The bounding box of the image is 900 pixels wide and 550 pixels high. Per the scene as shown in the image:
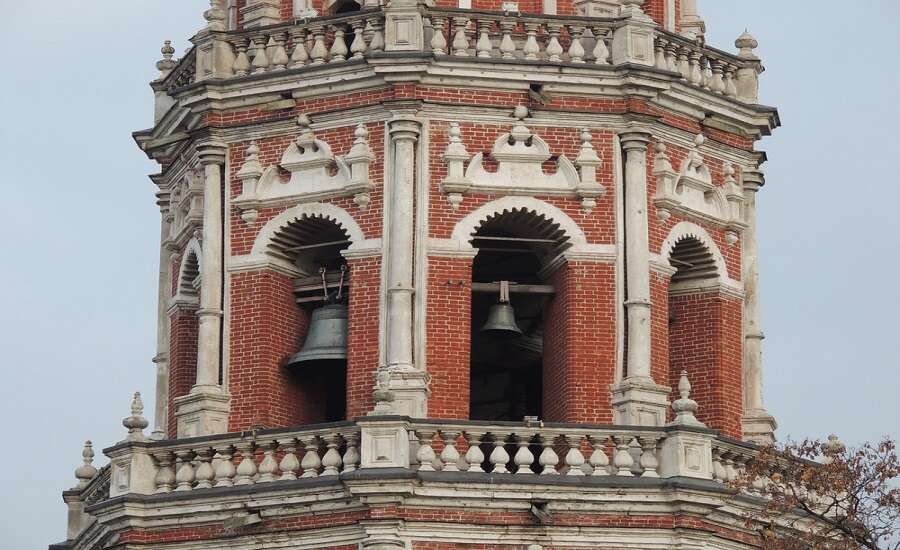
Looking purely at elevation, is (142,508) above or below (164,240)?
below

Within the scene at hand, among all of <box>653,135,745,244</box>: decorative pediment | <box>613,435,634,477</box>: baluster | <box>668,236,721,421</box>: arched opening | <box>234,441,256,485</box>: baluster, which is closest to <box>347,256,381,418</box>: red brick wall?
<box>234,441,256,485</box>: baluster

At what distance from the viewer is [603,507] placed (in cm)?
3859

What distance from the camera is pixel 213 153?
4184cm

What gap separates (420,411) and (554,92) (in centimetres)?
455

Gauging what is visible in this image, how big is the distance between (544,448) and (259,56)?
6.59 metres

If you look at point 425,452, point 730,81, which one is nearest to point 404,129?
point 425,452

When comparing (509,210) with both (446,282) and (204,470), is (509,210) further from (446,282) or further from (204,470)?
(204,470)

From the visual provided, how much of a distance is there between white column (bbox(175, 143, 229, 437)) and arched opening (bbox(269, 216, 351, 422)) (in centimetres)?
80

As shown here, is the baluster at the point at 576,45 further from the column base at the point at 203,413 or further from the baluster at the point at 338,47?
the column base at the point at 203,413

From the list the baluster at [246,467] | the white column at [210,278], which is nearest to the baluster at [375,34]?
the white column at [210,278]

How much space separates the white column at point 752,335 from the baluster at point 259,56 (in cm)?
627

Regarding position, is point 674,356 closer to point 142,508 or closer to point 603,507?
point 603,507

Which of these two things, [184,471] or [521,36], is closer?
[184,471]

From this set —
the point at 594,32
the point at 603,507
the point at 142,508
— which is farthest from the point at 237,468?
the point at 594,32
